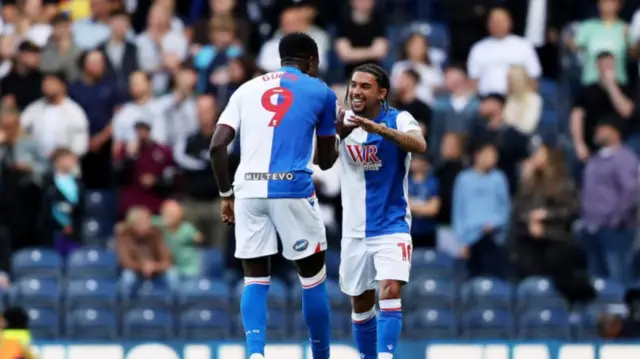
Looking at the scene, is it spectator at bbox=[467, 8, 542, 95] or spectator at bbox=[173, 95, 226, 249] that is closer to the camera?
spectator at bbox=[173, 95, 226, 249]

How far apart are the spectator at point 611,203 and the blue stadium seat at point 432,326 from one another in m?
2.17

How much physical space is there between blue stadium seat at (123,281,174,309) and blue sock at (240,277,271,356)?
6271 mm

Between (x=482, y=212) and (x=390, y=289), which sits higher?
(x=482, y=212)

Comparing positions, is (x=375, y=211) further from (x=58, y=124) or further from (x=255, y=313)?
(x=58, y=124)

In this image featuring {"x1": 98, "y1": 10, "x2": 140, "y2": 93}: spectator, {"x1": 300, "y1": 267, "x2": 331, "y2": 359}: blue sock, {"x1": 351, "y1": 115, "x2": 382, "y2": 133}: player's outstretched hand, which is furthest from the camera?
{"x1": 98, "y1": 10, "x2": 140, "y2": 93}: spectator

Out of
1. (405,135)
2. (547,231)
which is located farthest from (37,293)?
(405,135)

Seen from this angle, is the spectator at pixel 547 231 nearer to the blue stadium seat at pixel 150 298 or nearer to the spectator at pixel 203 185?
the spectator at pixel 203 185

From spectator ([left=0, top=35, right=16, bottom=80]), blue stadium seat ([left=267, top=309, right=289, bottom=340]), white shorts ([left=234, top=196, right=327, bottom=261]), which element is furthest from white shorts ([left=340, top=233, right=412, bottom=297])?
spectator ([left=0, top=35, right=16, bottom=80])

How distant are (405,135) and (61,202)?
308 inches

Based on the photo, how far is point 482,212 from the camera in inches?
749

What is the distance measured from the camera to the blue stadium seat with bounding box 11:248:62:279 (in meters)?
19.0

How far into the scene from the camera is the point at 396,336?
12.7 meters

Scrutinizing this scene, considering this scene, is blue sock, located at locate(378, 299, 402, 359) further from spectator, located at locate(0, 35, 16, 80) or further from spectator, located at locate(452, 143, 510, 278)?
spectator, located at locate(0, 35, 16, 80)

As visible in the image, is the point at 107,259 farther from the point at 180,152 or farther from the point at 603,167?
the point at 603,167
